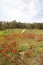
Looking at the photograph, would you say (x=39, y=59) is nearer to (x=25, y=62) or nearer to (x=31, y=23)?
(x=25, y=62)

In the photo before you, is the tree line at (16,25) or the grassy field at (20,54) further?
the tree line at (16,25)

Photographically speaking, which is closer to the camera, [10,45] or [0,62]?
[0,62]

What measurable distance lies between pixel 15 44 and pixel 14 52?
8.29ft

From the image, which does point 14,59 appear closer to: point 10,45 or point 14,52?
point 14,52

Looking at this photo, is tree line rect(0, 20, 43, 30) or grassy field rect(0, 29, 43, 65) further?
tree line rect(0, 20, 43, 30)

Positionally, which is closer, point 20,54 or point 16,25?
point 20,54

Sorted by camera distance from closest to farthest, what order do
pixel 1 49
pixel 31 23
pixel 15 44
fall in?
pixel 1 49 < pixel 15 44 < pixel 31 23

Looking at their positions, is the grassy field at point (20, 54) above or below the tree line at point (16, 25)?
below

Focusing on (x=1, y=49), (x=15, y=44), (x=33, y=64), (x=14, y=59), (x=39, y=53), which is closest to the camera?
(x=33, y=64)

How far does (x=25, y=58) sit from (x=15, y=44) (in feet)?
13.1

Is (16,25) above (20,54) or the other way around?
above

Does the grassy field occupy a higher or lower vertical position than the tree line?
lower

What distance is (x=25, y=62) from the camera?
1388 centimetres

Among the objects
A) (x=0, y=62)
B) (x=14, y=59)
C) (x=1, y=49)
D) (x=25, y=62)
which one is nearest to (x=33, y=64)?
(x=25, y=62)
